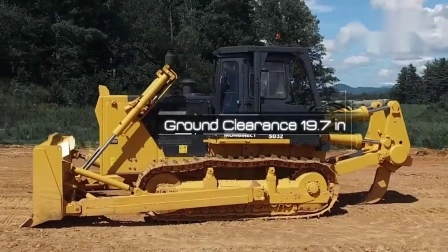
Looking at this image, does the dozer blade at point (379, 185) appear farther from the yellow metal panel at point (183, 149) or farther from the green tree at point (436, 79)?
the green tree at point (436, 79)

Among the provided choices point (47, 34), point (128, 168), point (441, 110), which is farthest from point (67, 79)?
point (128, 168)

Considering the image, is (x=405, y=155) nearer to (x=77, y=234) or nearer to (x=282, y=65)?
(x=282, y=65)

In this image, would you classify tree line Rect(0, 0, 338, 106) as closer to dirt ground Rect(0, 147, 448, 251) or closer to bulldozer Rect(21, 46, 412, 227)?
dirt ground Rect(0, 147, 448, 251)

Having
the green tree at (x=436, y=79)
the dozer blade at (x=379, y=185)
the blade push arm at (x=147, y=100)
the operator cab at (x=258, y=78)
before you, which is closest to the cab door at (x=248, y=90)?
the operator cab at (x=258, y=78)

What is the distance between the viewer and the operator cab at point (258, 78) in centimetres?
940

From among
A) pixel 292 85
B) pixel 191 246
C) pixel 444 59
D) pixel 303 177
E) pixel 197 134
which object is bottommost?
pixel 191 246

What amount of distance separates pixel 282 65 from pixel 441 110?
86.9ft

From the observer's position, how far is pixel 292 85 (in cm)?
971

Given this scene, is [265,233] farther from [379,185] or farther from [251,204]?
[379,185]

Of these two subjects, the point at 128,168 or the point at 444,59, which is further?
the point at 444,59

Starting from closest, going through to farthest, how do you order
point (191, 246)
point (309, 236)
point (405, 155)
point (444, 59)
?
point (191, 246), point (309, 236), point (405, 155), point (444, 59)

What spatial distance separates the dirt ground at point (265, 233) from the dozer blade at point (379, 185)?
169mm

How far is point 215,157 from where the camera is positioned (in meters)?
9.36

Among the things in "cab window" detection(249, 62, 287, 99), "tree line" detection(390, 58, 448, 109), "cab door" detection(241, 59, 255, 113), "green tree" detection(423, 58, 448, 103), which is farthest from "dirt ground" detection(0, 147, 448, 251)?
"green tree" detection(423, 58, 448, 103)
